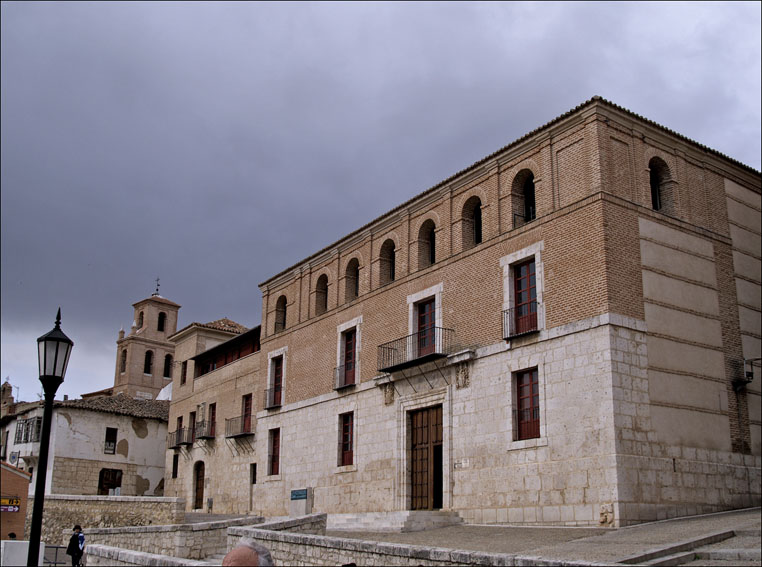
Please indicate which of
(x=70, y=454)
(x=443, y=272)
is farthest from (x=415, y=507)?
(x=70, y=454)

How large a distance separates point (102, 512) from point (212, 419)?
5.38 meters

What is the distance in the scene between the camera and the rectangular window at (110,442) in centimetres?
3859

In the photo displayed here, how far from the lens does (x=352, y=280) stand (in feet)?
85.9

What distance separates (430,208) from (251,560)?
64.3ft

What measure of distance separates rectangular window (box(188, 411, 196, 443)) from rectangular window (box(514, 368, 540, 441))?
18.8m

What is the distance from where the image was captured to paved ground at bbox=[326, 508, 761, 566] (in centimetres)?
1186

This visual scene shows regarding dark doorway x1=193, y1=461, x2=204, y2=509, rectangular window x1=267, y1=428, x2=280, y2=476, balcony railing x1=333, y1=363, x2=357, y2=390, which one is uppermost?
balcony railing x1=333, y1=363, x2=357, y2=390

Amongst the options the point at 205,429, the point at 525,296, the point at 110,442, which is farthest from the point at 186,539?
the point at 110,442

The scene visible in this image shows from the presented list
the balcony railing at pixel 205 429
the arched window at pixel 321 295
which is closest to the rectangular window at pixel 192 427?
the balcony railing at pixel 205 429

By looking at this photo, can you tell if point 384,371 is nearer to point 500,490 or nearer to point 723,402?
point 500,490

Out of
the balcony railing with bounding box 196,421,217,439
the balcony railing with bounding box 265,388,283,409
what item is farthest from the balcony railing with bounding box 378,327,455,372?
the balcony railing with bounding box 196,421,217,439

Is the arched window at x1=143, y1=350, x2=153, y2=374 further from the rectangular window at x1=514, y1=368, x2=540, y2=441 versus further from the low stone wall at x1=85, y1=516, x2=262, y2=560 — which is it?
the rectangular window at x1=514, y1=368, x2=540, y2=441

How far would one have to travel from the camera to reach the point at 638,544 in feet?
40.8

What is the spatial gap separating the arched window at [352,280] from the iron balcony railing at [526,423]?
872 cm
